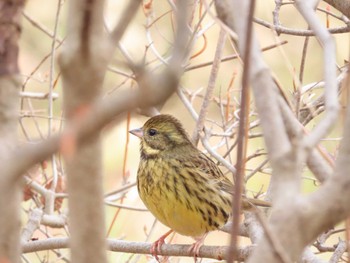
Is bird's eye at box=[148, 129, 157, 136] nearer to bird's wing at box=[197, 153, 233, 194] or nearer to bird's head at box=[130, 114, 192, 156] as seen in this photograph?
bird's head at box=[130, 114, 192, 156]


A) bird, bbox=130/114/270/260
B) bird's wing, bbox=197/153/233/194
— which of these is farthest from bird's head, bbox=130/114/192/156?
bird's wing, bbox=197/153/233/194

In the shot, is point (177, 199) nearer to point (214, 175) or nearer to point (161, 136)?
point (214, 175)

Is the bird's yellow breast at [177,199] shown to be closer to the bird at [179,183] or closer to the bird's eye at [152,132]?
the bird at [179,183]

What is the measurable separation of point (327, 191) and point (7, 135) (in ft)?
1.67

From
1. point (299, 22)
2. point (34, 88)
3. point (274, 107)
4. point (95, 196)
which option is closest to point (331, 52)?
point (274, 107)

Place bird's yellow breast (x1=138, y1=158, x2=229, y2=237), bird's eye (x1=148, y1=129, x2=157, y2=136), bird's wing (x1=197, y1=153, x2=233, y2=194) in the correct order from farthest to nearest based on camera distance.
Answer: bird's eye (x1=148, y1=129, x2=157, y2=136)
bird's wing (x1=197, y1=153, x2=233, y2=194)
bird's yellow breast (x1=138, y1=158, x2=229, y2=237)

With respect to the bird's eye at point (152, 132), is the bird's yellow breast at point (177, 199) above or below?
below

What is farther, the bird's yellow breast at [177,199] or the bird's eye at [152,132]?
the bird's eye at [152,132]

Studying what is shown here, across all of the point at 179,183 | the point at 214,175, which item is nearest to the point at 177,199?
the point at 179,183

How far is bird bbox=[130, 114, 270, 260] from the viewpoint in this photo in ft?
15.2

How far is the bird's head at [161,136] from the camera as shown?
5012 mm

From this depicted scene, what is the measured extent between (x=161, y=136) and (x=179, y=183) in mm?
400

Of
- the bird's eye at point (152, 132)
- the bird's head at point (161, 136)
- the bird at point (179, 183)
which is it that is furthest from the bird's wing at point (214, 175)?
the bird's eye at point (152, 132)

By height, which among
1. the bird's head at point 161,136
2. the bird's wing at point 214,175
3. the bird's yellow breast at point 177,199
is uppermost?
the bird's head at point 161,136
